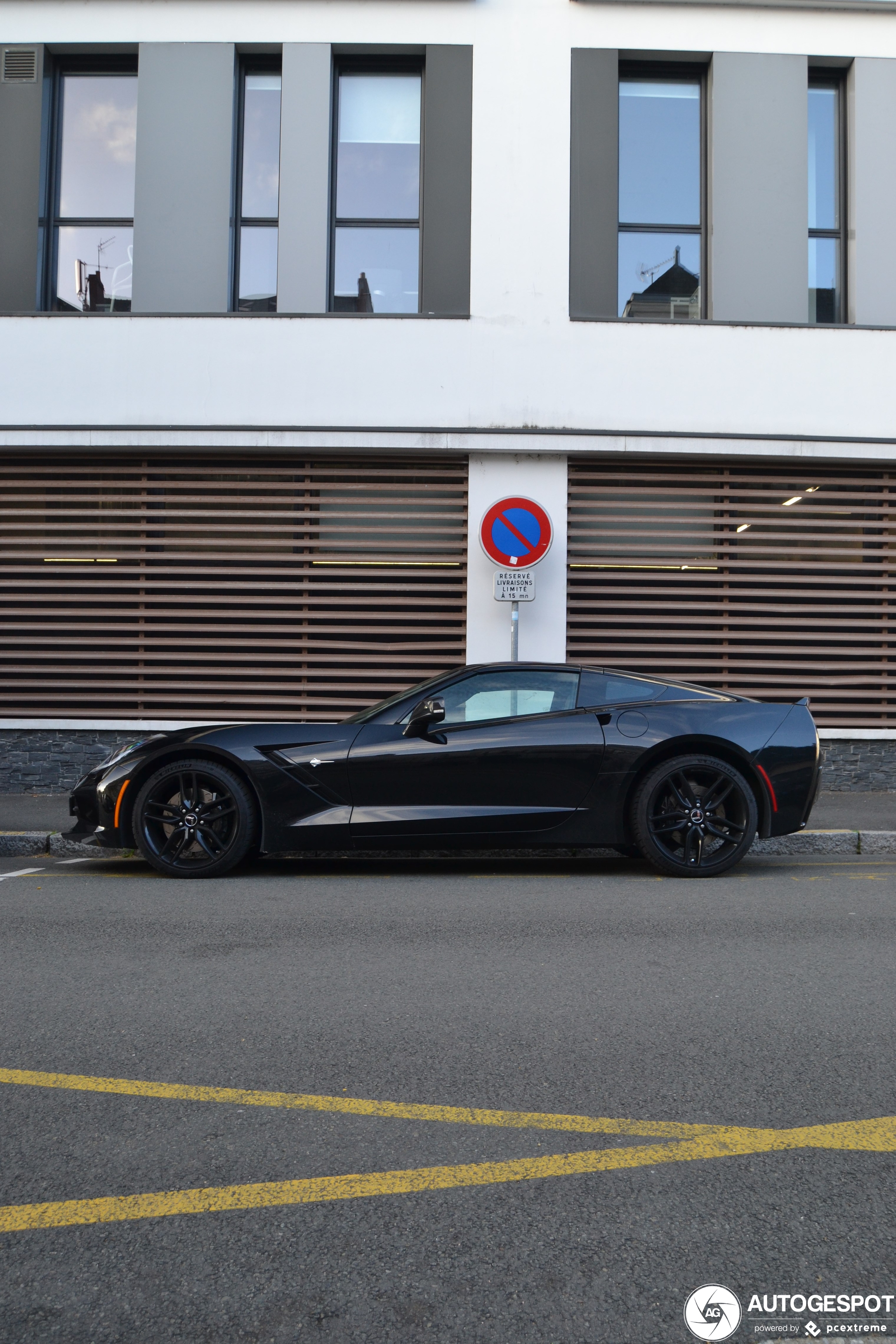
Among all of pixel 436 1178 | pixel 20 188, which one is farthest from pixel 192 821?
pixel 20 188

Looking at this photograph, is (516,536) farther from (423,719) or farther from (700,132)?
(700,132)

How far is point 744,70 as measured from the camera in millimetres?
11570

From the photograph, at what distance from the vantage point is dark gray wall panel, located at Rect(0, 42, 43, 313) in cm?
1155

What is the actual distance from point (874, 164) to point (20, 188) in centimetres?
932

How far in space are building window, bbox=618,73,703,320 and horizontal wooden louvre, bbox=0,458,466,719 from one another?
357 cm

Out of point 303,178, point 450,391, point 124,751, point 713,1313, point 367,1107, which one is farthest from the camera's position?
point 303,178

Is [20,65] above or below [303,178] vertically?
above

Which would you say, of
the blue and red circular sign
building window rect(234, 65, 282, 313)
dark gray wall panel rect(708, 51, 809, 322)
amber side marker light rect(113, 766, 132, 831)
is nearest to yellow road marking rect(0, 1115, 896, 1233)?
amber side marker light rect(113, 766, 132, 831)

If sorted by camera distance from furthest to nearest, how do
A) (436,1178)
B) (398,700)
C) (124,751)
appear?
1. (398,700)
2. (124,751)
3. (436,1178)

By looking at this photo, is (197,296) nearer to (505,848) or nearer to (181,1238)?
(505,848)

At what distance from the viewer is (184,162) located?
11523 mm

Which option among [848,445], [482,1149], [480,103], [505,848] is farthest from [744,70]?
[482,1149]

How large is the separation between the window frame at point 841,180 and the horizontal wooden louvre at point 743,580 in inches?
83.7

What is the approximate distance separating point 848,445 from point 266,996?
9.49 m
